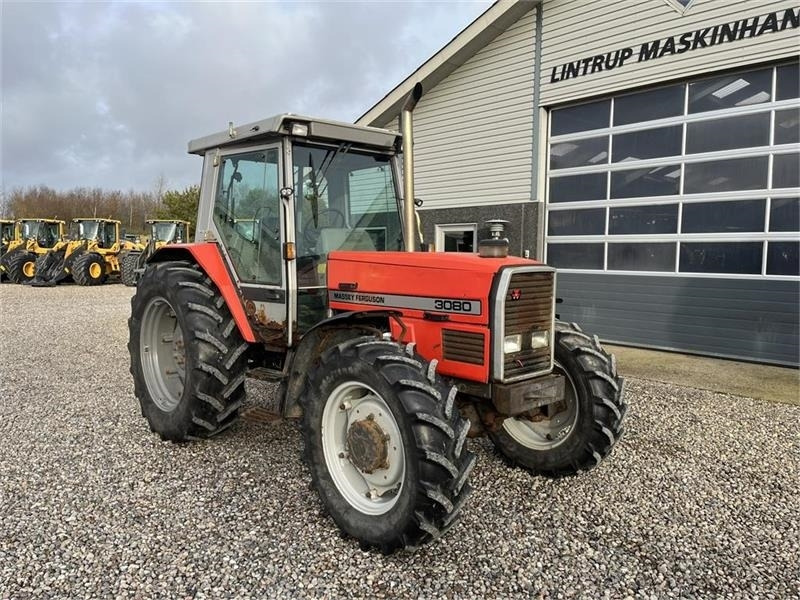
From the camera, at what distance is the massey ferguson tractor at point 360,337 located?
2775 millimetres

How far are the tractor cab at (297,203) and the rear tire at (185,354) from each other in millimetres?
297

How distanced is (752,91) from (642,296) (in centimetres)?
278

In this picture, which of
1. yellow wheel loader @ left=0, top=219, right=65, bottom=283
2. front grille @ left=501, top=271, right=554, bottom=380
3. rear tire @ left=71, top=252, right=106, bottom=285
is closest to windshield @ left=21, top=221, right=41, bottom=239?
yellow wheel loader @ left=0, top=219, right=65, bottom=283

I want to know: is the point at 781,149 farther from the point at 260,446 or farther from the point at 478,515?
the point at 260,446

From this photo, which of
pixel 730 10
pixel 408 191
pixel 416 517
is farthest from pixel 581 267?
pixel 416 517

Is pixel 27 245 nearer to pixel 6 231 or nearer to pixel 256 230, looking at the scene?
pixel 6 231

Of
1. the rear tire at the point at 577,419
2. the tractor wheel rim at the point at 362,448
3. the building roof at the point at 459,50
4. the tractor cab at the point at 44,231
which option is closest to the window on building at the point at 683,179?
the building roof at the point at 459,50

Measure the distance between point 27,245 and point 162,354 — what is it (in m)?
20.6

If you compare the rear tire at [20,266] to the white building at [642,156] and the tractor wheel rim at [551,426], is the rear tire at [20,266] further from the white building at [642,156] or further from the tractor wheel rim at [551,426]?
the tractor wheel rim at [551,426]

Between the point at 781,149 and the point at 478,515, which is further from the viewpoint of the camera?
the point at 781,149

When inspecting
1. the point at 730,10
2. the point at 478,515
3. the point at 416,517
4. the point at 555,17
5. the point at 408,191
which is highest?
the point at 555,17

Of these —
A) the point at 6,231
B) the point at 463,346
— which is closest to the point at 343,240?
the point at 463,346

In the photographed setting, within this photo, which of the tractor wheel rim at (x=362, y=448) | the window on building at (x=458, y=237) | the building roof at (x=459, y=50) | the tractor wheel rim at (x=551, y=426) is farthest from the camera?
the window on building at (x=458, y=237)

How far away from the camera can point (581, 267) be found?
8.65m
